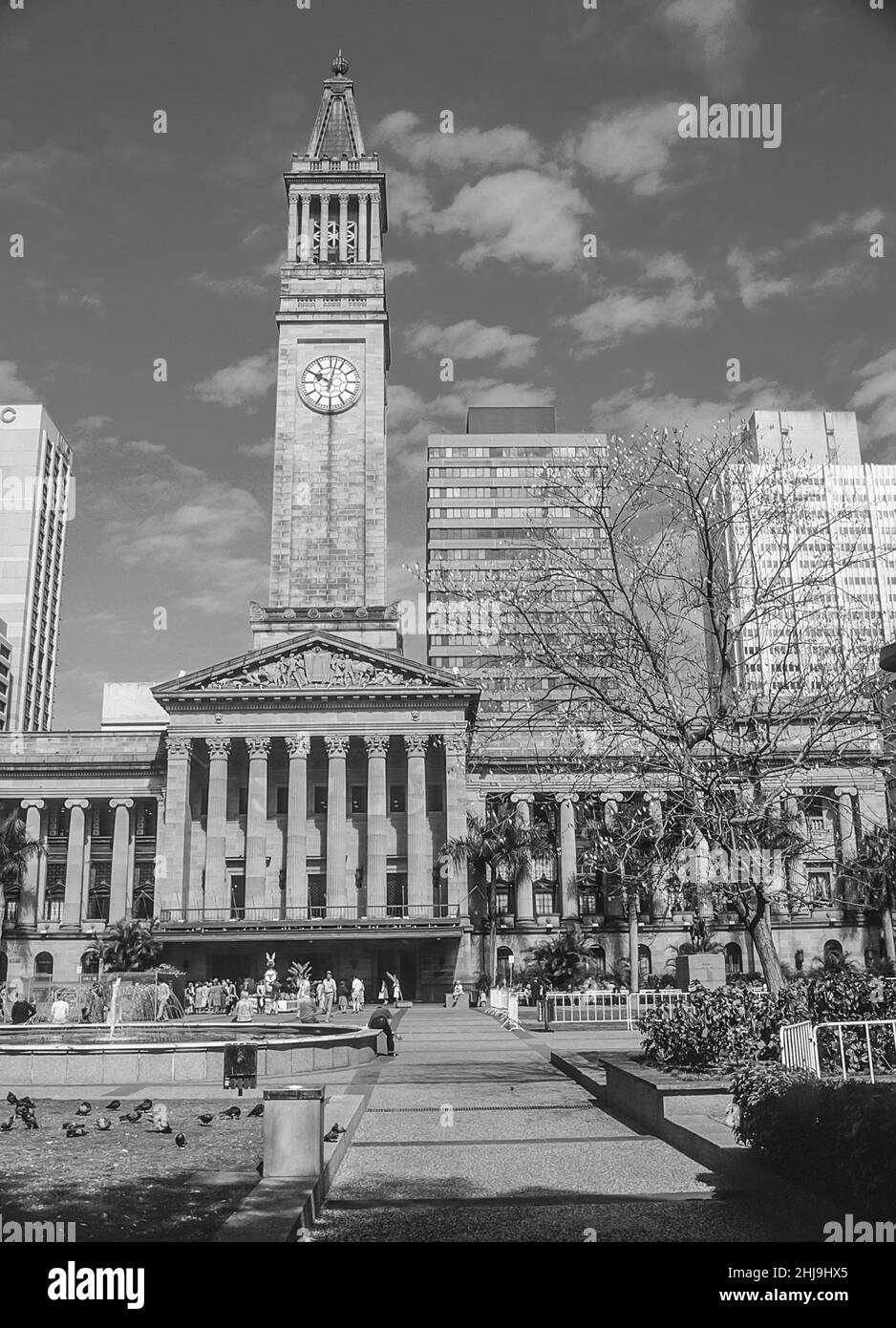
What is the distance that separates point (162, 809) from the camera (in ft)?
248

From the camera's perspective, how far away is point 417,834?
227 ft

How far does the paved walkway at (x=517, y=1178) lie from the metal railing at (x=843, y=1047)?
1922 millimetres

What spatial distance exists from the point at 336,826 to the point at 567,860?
15.9 meters

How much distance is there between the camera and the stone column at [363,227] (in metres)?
87.4

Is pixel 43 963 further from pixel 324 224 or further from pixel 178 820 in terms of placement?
pixel 324 224

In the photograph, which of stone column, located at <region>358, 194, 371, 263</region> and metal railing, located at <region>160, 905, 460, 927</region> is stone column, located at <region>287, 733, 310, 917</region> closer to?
metal railing, located at <region>160, 905, 460, 927</region>

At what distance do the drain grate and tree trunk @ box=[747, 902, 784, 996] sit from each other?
385cm

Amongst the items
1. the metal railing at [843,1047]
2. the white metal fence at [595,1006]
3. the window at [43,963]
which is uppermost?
the metal railing at [843,1047]

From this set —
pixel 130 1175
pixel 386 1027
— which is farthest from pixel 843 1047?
pixel 386 1027

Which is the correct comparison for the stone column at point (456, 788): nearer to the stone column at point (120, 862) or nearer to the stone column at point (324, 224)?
the stone column at point (120, 862)

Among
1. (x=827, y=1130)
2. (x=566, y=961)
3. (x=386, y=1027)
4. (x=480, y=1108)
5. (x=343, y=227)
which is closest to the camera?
(x=827, y=1130)

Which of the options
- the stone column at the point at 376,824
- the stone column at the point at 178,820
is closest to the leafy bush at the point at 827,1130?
the stone column at the point at 376,824

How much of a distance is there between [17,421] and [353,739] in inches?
4579

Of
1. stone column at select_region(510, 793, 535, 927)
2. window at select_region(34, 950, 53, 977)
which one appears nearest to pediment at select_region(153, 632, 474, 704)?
stone column at select_region(510, 793, 535, 927)
